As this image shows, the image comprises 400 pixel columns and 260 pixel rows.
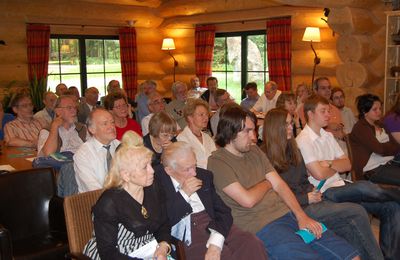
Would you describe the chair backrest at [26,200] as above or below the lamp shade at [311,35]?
below

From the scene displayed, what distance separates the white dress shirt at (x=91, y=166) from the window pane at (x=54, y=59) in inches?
244

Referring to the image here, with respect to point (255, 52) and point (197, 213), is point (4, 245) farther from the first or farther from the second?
point (255, 52)

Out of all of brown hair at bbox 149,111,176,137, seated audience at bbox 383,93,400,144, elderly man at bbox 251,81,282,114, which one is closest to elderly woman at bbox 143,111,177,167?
brown hair at bbox 149,111,176,137

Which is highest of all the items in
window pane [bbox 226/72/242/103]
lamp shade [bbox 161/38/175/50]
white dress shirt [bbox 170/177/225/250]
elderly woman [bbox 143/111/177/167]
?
lamp shade [bbox 161/38/175/50]

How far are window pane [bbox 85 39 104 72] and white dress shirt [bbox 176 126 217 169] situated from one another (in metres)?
A: 5.88

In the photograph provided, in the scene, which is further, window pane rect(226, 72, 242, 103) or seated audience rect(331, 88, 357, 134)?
window pane rect(226, 72, 242, 103)

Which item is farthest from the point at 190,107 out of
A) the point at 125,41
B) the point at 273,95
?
the point at 125,41

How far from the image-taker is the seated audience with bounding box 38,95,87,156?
401 cm

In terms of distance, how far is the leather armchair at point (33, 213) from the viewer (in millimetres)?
3018

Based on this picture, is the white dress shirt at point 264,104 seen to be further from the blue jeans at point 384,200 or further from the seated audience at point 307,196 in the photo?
the seated audience at point 307,196

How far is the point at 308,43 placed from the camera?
7898 mm

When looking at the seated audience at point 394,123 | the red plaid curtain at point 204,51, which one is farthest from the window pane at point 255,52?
the seated audience at point 394,123

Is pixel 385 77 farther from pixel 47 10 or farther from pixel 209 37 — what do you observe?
pixel 47 10

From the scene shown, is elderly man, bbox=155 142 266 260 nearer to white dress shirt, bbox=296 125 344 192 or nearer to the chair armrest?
the chair armrest
